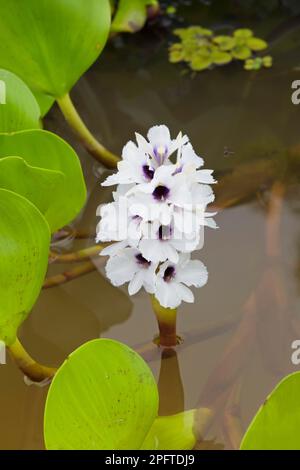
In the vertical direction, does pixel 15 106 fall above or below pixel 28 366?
above

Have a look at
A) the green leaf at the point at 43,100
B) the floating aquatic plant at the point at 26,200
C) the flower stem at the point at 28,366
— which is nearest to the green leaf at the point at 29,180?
the floating aquatic plant at the point at 26,200

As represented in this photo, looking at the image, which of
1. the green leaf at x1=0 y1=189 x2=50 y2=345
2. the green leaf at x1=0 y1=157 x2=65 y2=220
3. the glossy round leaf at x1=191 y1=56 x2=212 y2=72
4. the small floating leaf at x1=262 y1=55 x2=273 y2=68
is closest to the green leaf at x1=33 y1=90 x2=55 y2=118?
the green leaf at x1=0 y1=157 x2=65 y2=220

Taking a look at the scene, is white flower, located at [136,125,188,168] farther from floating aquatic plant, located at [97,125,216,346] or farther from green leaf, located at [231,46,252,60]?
green leaf, located at [231,46,252,60]

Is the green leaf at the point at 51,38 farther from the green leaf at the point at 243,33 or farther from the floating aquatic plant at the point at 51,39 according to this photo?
the green leaf at the point at 243,33

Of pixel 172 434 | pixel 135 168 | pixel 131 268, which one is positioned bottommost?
pixel 172 434

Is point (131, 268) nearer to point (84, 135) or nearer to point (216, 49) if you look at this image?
point (84, 135)

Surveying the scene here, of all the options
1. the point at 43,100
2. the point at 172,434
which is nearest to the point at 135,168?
the point at 172,434
